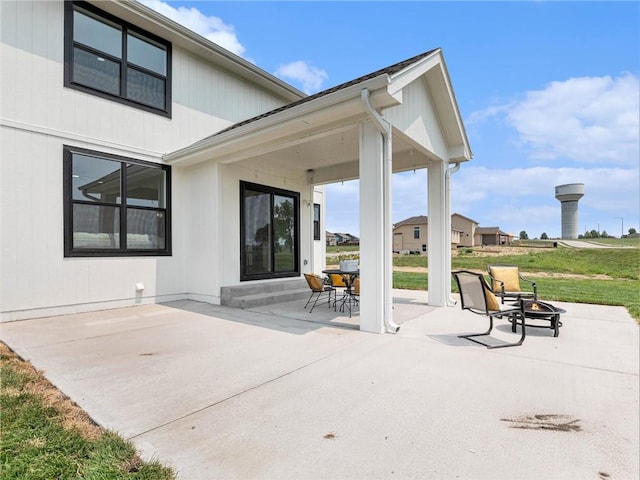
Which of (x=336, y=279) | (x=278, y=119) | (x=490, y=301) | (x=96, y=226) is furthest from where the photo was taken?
(x=336, y=279)

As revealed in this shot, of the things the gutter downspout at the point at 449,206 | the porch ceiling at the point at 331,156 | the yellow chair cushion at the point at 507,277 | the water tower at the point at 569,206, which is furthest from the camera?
the water tower at the point at 569,206

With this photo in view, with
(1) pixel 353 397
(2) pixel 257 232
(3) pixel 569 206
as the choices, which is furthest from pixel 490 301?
(3) pixel 569 206

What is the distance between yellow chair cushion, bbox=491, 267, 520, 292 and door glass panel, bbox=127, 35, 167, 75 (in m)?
8.80

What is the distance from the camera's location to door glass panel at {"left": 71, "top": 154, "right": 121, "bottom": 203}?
6.61 m

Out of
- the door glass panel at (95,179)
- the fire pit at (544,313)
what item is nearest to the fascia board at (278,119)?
the door glass panel at (95,179)

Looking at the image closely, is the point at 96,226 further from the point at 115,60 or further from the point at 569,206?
the point at 569,206

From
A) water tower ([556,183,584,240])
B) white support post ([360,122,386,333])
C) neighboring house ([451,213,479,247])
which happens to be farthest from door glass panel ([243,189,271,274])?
water tower ([556,183,584,240])

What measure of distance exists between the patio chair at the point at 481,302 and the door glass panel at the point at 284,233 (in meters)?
5.24

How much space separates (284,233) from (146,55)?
210 inches

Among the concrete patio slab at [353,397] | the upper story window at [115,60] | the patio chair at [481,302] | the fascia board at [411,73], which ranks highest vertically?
the upper story window at [115,60]

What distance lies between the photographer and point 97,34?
6945mm

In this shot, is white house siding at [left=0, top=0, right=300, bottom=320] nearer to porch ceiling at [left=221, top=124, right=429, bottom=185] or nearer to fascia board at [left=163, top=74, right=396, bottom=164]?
fascia board at [left=163, top=74, right=396, bottom=164]

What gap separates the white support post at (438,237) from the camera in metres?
7.56

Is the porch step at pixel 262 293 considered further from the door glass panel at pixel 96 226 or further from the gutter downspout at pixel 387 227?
the gutter downspout at pixel 387 227
